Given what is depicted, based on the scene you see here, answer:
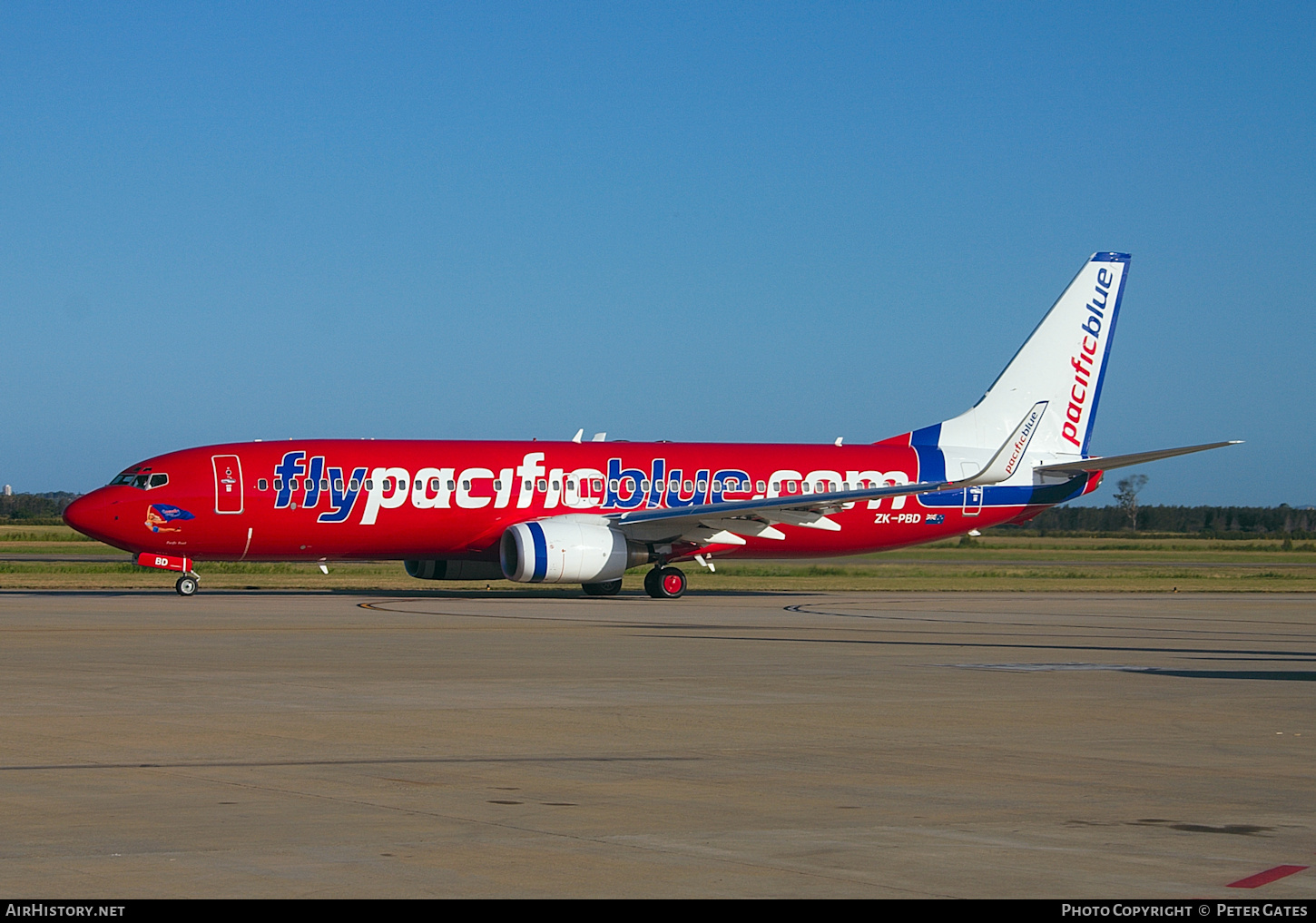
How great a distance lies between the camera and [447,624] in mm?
28172

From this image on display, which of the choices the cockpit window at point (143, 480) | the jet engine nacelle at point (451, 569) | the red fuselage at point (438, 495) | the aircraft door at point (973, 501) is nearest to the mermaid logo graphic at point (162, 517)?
the red fuselage at point (438, 495)

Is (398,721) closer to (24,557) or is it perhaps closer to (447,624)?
(447,624)

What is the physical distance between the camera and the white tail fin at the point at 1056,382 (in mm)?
44781

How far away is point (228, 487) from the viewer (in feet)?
123

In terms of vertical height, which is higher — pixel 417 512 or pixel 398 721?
pixel 417 512

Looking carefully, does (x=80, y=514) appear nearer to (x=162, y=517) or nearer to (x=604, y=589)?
(x=162, y=517)

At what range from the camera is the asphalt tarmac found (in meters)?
8.28

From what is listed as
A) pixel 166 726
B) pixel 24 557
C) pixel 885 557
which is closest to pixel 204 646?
pixel 166 726

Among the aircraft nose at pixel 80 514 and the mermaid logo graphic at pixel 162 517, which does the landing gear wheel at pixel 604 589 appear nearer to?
the mermaid logo graphic at pixel 162 517

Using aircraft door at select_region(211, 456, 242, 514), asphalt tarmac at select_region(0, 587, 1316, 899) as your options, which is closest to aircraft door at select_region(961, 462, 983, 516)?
asphalt tarmac at select_region(0, 587, 1316, 899)

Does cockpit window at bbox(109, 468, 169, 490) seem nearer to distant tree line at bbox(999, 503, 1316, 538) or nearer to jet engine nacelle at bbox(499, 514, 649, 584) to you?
jet engine nacelle at bbox(499, 514, 649, 584)

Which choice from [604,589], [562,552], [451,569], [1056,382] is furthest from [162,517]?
[1056,382]

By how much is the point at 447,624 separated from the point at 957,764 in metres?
17.0

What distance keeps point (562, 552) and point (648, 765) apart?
983 inches
